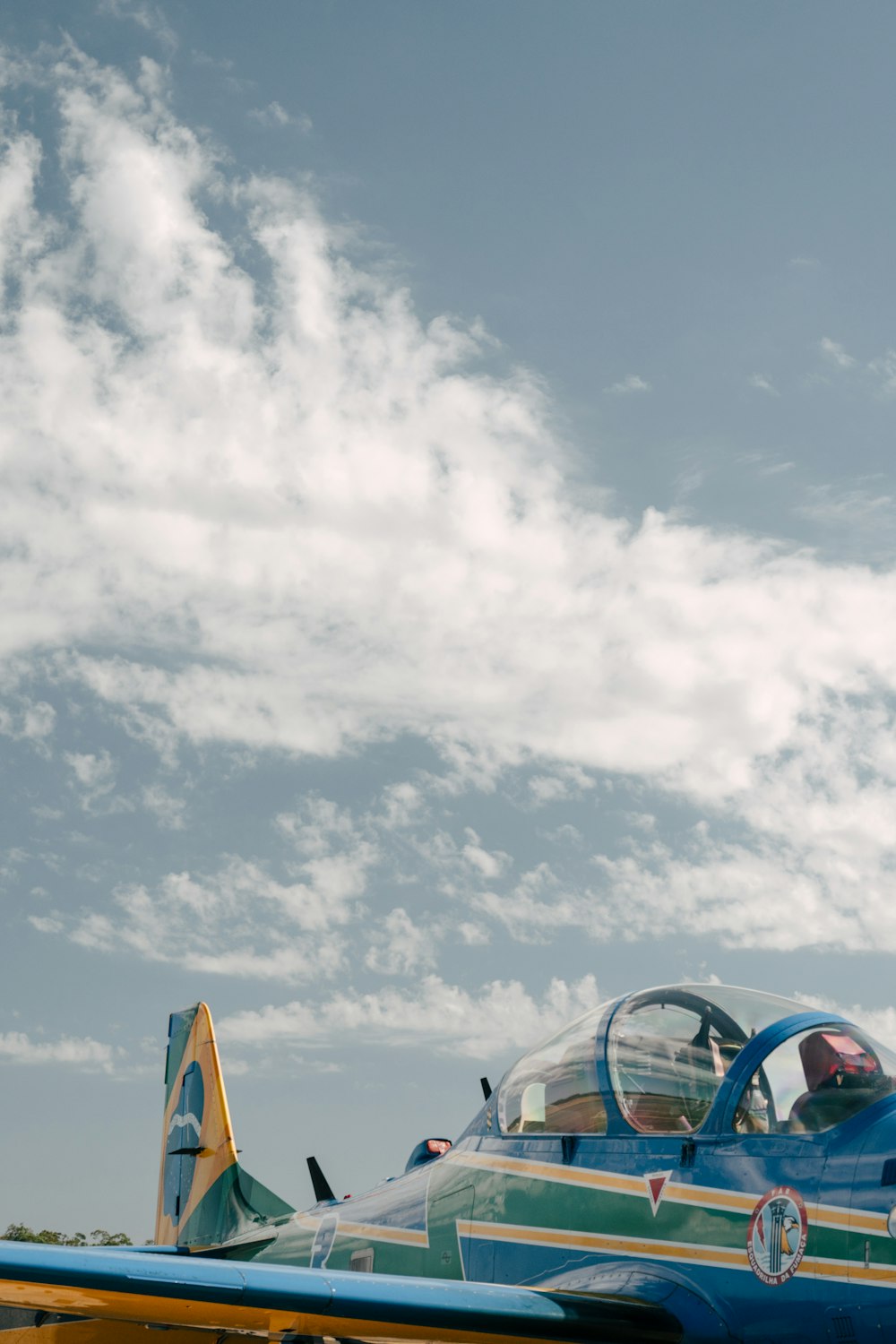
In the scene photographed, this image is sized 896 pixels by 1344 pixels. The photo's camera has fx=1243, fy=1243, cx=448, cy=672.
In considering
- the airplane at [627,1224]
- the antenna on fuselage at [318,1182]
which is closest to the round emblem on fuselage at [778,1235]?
the airplane at [627,1224]

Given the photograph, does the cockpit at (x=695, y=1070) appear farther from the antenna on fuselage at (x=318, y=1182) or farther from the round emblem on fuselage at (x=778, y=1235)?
the antenna on fuselage at (x=318, y=1182)

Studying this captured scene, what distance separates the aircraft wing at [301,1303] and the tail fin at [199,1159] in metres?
6.32

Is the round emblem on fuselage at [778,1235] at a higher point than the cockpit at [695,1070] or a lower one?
lower

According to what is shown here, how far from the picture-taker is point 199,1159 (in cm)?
1402

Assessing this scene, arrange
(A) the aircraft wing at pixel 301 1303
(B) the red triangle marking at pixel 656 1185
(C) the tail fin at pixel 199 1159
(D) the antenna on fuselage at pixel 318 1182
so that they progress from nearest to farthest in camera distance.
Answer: (A) the aircraft wing at pixel 301 1303, (B) the red triangle marking at pixel 656 1185, (D) the antenna on fuselage at pixel 318 1182, (C) the tail fin at pixel 199 1159

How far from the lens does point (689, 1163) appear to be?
23.0 ft

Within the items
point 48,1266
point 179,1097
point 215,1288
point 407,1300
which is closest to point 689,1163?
point 407,1300

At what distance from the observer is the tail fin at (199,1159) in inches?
516

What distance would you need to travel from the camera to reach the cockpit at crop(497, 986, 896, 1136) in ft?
22.2

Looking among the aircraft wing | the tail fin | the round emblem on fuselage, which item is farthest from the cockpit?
the tail fin

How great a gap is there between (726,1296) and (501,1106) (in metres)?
2.37

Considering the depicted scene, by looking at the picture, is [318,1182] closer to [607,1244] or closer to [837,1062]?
[607,1244]

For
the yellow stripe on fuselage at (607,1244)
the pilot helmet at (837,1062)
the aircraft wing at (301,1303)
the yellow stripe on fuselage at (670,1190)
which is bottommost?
the aircraft wing at (301,1303)

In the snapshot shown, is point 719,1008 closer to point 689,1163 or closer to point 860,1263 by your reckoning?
point 689,1163
